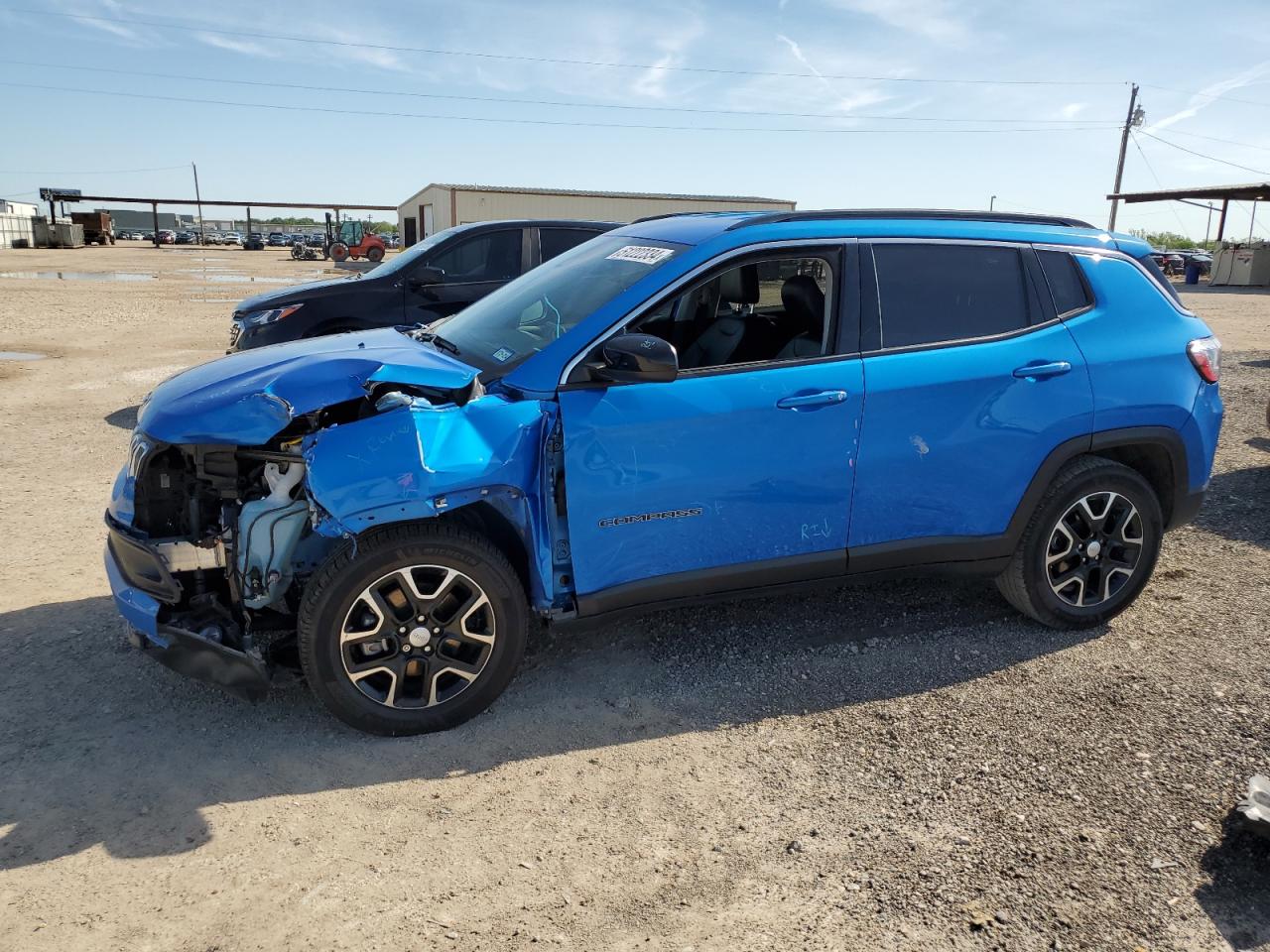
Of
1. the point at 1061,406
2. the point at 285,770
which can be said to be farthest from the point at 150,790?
the point at 1061,406

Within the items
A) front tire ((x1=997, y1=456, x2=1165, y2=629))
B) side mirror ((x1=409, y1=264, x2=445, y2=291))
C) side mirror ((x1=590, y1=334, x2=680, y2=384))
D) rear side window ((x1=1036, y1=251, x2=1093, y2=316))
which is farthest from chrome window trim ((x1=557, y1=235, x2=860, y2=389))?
side mirror ((x1=409, y1=264, x2=445, y2=291))

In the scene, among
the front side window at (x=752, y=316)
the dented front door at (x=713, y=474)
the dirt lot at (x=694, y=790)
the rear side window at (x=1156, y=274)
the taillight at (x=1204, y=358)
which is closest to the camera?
the dirt lot at (x=694, y=790)

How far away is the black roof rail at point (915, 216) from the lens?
400 centimetres

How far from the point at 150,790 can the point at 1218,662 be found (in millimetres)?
4437

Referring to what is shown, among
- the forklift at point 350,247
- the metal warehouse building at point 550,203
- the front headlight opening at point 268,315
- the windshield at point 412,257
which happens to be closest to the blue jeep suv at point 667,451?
the front headlight opening at point 268,315

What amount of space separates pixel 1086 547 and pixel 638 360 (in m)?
2.46

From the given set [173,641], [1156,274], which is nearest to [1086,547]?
[1156,274]

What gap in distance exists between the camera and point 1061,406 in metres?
4.09

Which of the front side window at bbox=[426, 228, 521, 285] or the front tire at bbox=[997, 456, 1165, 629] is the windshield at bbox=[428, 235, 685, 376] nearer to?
the front tire at bbox=[997, 456, 1165, 629]

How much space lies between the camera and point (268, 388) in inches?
133

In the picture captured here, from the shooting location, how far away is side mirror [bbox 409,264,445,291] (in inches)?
328

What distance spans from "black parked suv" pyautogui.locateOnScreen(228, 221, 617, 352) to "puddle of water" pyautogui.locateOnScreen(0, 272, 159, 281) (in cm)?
2466

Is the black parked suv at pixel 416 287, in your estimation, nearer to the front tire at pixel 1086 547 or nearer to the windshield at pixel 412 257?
the windshield at pixel 412 257

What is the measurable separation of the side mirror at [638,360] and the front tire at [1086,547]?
1.98 m
